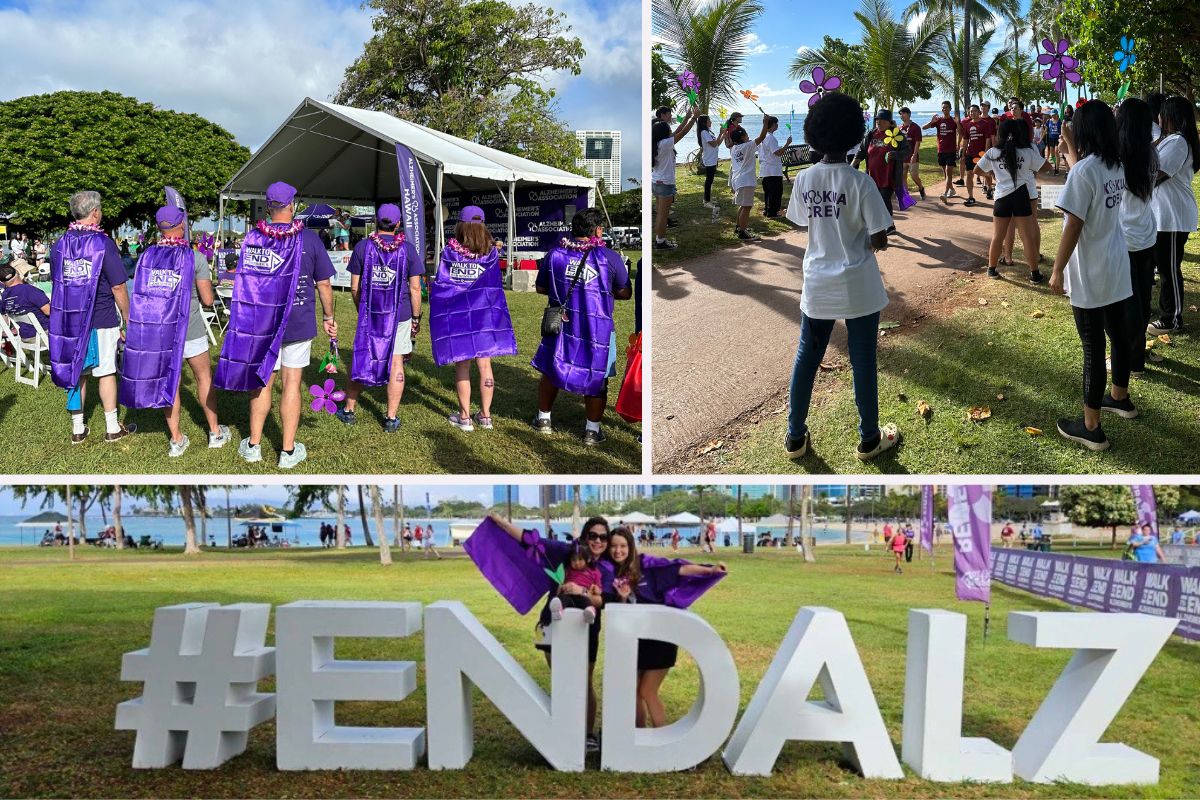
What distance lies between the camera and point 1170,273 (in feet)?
19.2

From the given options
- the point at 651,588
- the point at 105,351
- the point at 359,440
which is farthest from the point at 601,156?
the point at 651,588

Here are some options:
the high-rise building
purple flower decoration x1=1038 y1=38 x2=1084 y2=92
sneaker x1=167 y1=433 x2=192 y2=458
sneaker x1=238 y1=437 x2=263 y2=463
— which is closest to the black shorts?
purple flower decoration x1=1038 y1=38 x2=1084 y2=92

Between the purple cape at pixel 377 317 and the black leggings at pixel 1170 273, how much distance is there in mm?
4908

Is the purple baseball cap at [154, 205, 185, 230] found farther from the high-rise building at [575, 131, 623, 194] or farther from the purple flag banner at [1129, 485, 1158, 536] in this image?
the purple flag banner at [1129, 485, 1158, 536]

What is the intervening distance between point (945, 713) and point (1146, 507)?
9161 mm

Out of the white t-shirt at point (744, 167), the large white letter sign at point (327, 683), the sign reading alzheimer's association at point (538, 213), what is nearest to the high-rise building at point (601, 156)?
the sign reading alzheimer's association at point (538, 213)

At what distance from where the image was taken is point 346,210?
18781 mm

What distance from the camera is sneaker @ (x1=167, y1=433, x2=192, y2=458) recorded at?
612cm

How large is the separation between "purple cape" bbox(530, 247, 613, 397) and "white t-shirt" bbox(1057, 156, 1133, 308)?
2806mm

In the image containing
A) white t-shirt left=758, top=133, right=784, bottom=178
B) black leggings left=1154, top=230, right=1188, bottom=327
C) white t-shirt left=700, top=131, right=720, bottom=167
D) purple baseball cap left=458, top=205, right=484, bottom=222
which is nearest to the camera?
black leggings left=1154, top=230, right=1188, bottom=327

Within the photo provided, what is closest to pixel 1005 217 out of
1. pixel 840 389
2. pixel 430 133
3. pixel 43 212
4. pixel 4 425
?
pixel 840 389

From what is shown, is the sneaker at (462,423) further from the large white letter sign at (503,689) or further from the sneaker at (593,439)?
the large white letter sign at (503,689)

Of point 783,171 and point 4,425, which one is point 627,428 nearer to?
point 783,171

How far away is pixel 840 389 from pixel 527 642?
403 cm
